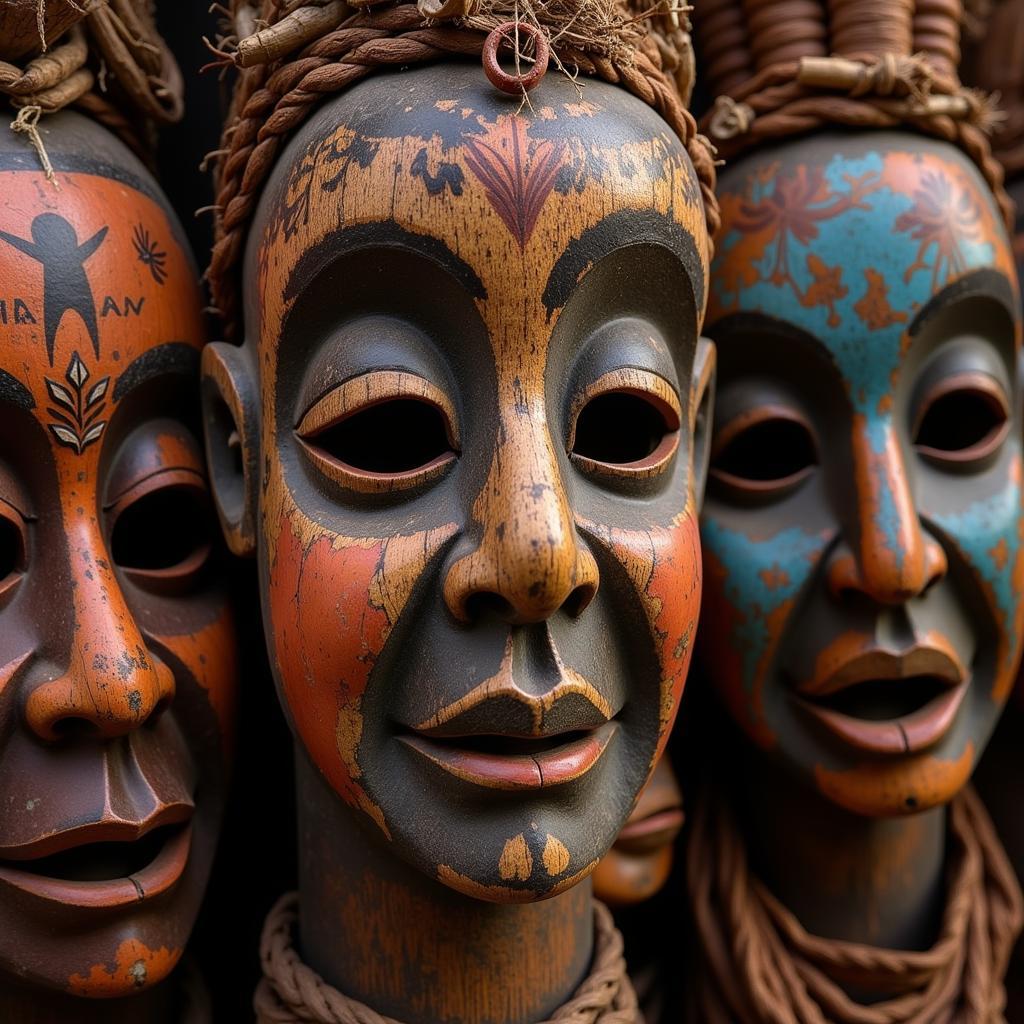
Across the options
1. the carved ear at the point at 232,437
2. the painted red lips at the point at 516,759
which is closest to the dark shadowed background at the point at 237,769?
the carved ear at the point at 232,437

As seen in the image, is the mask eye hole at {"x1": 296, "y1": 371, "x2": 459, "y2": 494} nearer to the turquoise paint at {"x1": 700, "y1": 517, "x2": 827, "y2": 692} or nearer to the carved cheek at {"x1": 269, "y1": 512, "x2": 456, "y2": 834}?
the carved cheek at {"x1": 269, "y1": 512, "x2": 456, "y2": 834}

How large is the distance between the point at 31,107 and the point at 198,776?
61 cm

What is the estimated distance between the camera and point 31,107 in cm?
94

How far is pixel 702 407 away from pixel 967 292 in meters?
0.29

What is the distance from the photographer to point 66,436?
3.00 feet

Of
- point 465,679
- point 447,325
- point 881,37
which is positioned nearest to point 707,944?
point 465,679

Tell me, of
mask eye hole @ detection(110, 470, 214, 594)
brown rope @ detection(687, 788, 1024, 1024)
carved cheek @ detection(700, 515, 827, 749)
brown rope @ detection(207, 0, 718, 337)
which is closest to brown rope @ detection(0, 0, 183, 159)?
brown rope @ detection(207, 0, 718, 337)

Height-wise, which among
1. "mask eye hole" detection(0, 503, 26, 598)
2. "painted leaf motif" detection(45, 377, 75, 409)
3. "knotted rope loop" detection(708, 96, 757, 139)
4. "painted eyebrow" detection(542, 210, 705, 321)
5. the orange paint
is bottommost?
the orange paint

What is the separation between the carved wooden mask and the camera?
1.08m

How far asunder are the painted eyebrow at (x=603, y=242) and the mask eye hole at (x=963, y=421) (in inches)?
15.0

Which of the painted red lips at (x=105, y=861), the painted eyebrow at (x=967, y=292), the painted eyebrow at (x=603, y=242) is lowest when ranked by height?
the painted red lips at (x=105, y=861)

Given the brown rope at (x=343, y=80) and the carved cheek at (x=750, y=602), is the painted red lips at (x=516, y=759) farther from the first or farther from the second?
the brown rope at (x=343, y=80)

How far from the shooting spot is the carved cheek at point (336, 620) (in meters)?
0.83

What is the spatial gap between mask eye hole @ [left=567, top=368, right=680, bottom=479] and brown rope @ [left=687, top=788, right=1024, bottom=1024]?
1.64 ft
